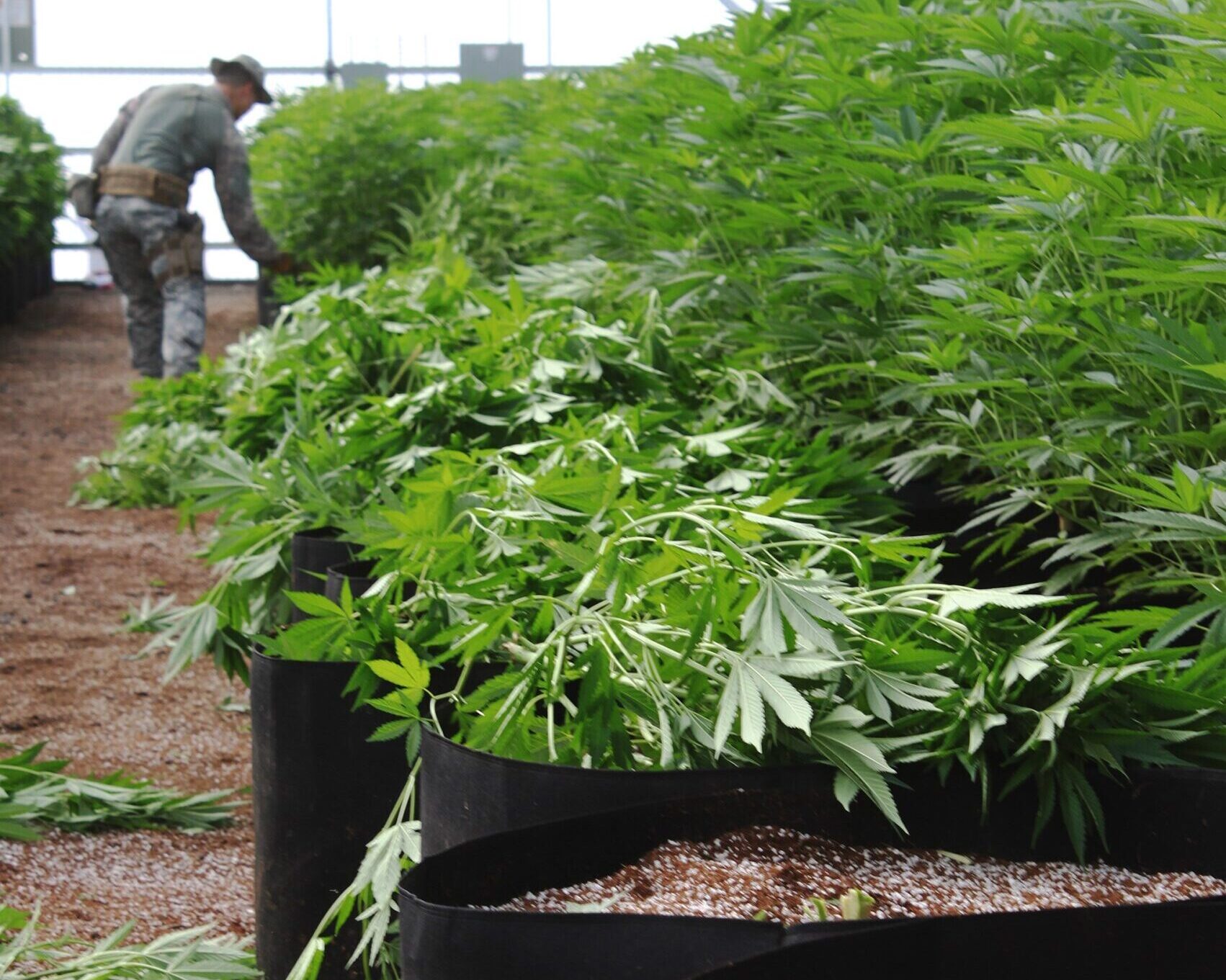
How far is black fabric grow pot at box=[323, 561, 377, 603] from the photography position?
73.7 inches

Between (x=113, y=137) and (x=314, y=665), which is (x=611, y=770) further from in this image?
(x=113, y=137)

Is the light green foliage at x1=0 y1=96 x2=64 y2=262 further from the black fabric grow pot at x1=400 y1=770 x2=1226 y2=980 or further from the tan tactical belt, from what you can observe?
the black fabric grow pot at x1=400 y1=770 x2=1226 y2=980

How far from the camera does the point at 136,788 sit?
8.38 feet

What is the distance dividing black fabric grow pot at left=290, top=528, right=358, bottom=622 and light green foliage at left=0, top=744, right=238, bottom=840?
53cm

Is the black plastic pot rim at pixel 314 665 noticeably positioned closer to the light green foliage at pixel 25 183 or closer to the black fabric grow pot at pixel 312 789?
the black fabric grow pot at pixel 312 789

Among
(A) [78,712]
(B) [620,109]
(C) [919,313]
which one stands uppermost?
(B) [620,109]

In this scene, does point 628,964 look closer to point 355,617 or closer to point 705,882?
point 705,882

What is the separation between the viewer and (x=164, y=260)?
307 inches

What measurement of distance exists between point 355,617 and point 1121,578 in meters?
1.05

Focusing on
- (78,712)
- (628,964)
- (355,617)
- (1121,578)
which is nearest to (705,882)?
(628,964)

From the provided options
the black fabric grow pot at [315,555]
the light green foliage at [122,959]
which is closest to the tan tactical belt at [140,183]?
the black fabric grow pot at [315,555]

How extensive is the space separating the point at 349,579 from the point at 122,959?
1.82ft

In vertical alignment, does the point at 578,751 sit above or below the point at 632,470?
below

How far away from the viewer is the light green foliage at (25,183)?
11.0 m
